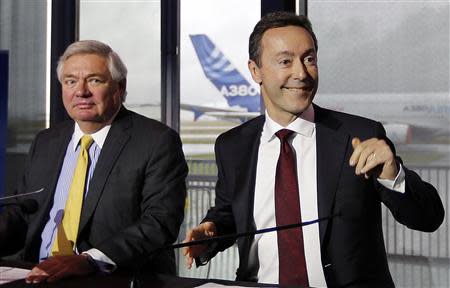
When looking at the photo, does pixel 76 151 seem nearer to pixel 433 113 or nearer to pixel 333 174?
pixel 333 174

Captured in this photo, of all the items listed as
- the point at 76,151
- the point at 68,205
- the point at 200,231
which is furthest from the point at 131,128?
the point at 200,231

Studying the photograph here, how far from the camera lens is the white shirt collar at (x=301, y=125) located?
189 centimetres

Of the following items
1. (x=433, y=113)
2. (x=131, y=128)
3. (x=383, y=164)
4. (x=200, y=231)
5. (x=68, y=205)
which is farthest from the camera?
(x=433, y=113)

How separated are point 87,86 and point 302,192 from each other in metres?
0.80

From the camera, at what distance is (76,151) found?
222cm

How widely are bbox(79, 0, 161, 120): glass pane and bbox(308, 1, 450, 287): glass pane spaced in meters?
1.19

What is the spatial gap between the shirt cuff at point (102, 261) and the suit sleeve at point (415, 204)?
760mm

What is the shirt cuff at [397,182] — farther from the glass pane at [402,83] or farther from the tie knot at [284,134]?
the glass pane at [402,83]

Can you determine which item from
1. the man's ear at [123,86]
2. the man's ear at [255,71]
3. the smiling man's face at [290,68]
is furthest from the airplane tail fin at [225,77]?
the smiling man's face at [290,68]

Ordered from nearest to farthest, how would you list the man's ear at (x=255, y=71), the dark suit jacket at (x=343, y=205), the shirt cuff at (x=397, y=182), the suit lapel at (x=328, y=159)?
1. the shirt cuff at (x=397, y=182)
2. the dark suit jacket at (x=343, y=205)
3. the suit lapel at (x=328, y=159)
4. the man's ear at (x=255, y=71)

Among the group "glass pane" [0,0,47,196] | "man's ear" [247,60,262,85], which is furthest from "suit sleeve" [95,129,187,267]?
"glass pane" [0,0,47,196]

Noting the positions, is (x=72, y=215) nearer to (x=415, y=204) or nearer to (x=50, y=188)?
(x=50, y=188)

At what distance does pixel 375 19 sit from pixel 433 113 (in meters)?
0.59

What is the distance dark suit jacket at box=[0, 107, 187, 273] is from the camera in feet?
6.77
